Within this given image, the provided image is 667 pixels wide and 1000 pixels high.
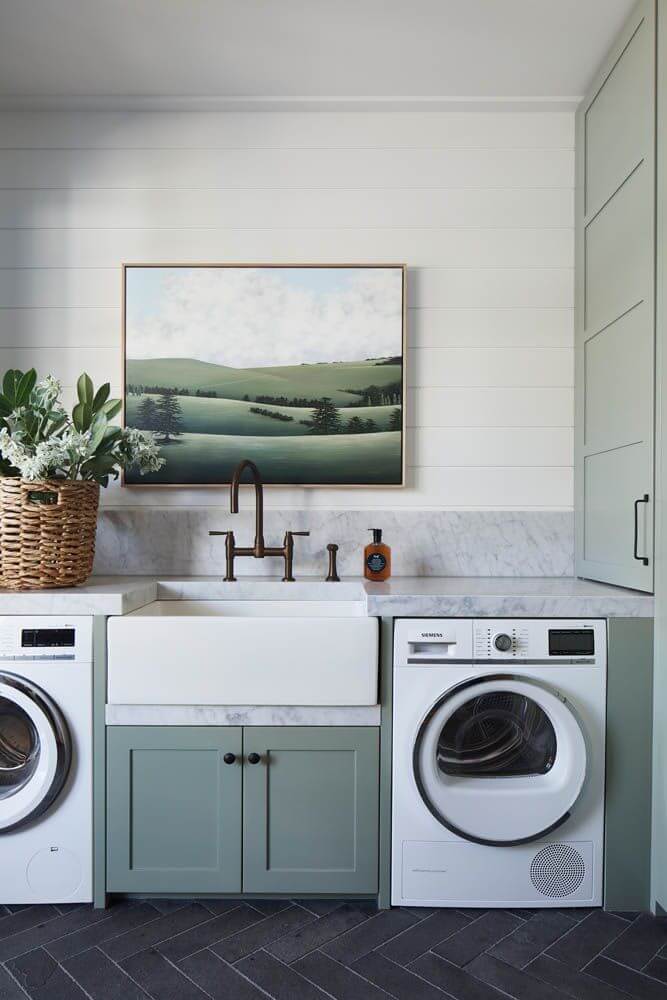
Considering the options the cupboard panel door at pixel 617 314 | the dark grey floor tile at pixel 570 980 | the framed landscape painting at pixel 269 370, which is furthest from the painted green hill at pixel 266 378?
the dark grey floor tile at pixel 570 980

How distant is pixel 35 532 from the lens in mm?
2137

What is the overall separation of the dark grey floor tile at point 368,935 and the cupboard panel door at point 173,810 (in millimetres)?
335

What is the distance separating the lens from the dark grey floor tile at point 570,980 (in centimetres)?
169

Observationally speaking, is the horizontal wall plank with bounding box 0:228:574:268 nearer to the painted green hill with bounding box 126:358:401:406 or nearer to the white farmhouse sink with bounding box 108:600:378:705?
the painted green hill with bounding box 126:358:401:406

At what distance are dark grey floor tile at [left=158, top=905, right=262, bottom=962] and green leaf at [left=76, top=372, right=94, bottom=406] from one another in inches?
63.4

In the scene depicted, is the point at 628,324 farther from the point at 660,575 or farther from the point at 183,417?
the point at 183,417

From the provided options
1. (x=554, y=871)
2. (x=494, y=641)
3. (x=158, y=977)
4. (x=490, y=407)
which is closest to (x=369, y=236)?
(x=490, y=407)

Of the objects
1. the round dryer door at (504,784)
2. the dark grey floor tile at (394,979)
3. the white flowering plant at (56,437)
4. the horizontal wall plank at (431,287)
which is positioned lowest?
the dark grey floor tile at (394,979)

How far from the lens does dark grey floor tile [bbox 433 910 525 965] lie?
1847 millimetres

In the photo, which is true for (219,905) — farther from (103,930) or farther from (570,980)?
(570,980)

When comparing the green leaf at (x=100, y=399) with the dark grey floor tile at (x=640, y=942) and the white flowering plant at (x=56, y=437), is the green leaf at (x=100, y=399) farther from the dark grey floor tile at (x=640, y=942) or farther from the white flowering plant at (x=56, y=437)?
the dark grey floor tile at (x=640, y=942)

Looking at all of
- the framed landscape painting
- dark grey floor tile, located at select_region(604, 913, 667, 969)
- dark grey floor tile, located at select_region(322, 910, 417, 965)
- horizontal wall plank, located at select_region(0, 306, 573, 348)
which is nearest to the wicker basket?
the framed landscape painting

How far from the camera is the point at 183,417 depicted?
2.70 metres

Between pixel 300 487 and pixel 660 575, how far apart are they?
4.24 feet
